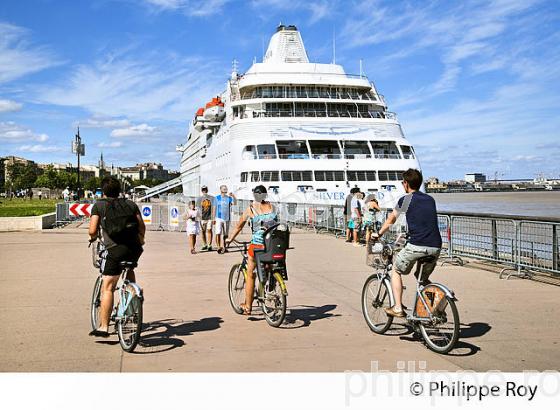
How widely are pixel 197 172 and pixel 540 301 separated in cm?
6111

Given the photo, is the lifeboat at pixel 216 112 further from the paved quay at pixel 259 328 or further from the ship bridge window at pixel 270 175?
the paved quay at pixel 259 328

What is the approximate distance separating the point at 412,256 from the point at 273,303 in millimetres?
1766

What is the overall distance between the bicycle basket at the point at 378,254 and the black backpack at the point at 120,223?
2.49 meters

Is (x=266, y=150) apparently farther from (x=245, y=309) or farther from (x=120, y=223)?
(x=120, y=223)

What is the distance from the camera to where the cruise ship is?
34094 mm

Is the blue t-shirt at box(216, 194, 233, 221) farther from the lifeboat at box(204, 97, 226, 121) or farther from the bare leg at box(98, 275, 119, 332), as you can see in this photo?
the lifeboat at box(204, 97, 226, 121)

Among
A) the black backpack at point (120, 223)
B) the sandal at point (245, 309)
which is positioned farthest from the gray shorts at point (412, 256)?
the black backpack at point (120, 223)

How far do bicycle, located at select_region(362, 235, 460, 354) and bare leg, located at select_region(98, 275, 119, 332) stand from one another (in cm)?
271

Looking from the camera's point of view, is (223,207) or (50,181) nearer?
(223,207)

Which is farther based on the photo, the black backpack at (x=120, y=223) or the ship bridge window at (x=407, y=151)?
the ship bridge window at (x=407, y=151)

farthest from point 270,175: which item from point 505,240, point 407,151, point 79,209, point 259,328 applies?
point 259,328

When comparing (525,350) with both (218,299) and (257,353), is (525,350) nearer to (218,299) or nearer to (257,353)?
(257,353)

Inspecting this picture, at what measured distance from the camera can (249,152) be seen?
3556cm

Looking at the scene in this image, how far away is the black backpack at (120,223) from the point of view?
5855mm
